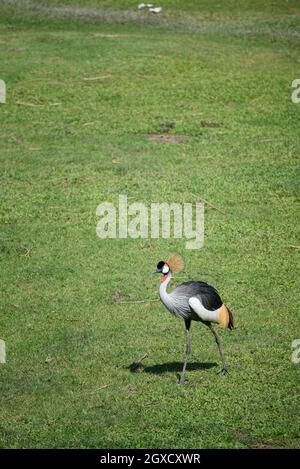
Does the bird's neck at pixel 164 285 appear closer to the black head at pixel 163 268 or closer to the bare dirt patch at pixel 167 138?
the black head at pixel 163 268

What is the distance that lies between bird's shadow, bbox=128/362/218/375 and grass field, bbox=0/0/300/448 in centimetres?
3

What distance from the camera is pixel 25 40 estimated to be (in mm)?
26141

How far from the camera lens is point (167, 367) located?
491 inches

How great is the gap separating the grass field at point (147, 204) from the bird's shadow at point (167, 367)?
0.09 feet

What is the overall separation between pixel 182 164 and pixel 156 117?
2.57m

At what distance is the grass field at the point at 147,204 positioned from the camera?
37.5 feet

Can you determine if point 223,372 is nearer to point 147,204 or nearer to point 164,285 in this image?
point 164,285

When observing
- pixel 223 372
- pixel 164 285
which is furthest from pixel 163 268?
pixel 223 372

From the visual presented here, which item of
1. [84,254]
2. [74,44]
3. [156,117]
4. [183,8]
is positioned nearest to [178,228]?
[84,254]

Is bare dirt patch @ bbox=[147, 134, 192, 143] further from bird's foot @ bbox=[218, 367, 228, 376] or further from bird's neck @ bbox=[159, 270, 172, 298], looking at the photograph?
bird's foot @ bbox=[218, 367, 228, 376]

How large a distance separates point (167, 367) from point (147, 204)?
234 inches

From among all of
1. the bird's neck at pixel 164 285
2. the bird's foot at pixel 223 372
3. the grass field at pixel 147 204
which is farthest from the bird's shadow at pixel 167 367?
the bird's neck at pixel 164 285

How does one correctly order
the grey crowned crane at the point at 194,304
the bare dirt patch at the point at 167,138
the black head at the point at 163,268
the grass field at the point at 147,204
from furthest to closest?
the bare dirt patch at the point at 167,138 → the black head at the point at 163,268 → the grey crowned crane at the point at 194,304 → the grass field at the point at 147,204
